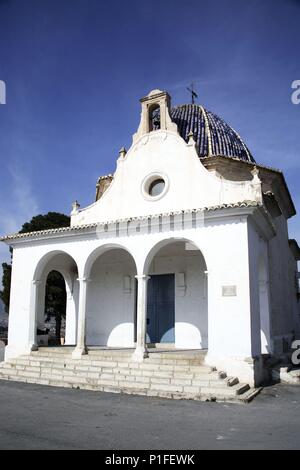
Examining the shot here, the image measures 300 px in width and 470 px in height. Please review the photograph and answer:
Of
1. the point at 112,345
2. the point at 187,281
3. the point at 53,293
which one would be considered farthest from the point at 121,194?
the point at 53,293

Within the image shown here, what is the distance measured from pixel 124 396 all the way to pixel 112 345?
5302 millimetres

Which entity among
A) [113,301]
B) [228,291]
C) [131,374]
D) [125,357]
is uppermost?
[228,291]

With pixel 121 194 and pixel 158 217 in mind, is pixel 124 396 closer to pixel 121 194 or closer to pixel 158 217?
pixel 158 217

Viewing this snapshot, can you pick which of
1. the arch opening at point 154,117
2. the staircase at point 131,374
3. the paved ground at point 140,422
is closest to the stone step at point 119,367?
the staircase at point 131,374

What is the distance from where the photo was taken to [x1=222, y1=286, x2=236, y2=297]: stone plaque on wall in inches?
398

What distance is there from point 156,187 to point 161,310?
408 centimetres

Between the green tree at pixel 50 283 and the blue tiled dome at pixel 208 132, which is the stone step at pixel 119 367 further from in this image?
the green tree at pixel 50 283

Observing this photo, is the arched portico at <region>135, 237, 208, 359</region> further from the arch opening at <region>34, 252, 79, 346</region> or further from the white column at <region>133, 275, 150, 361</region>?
the arch opening at <region>34, 252, 79, 346</region>

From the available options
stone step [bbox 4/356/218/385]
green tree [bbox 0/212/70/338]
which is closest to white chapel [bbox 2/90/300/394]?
stone step [bbox 4/356/218/385]

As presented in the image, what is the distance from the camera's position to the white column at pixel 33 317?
13.1 metres

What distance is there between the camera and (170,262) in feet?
45.3

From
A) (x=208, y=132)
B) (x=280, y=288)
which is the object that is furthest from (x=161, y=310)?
(x=208, y=132)

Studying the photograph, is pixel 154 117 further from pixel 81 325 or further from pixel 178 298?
pixel 81 325

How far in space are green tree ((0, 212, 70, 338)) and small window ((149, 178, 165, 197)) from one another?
13.3m
